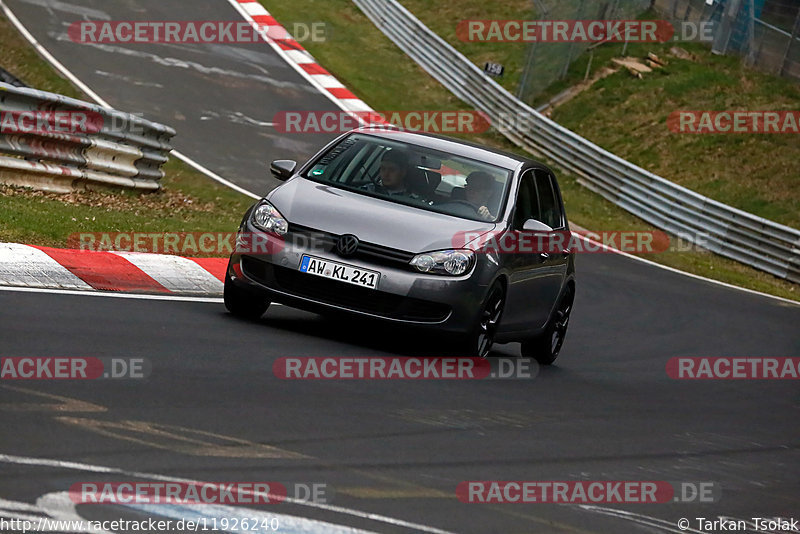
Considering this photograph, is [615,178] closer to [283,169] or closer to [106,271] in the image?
[283,169]

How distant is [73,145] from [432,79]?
1801cm

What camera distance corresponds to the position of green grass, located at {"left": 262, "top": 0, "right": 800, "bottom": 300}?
24.3 m

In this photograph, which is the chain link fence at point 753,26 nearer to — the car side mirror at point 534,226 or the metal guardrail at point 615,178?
the metal guardrail at point 615,178

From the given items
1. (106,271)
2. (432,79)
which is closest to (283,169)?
(106,271)

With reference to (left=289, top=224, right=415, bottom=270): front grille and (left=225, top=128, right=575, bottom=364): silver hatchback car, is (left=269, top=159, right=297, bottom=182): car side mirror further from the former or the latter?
(left=289, top=224, right=415, bottom=270): front grille

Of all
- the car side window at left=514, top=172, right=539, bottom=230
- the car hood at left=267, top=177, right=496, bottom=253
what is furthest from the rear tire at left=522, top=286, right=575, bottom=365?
the car hood at left=267, top=177, right=496, bottom=253

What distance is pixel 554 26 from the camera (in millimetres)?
30625

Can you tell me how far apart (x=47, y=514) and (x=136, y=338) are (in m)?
3.70

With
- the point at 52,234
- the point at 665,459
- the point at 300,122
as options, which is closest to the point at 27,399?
the point at 665,459

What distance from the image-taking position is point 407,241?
936 centimetres

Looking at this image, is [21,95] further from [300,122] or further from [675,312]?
[300,122]

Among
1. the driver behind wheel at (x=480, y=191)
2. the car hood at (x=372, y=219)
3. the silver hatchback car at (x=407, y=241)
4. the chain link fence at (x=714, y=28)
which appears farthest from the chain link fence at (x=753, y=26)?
the car hood at (x=372, y=219)

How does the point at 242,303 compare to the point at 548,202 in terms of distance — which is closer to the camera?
the point at 242,303

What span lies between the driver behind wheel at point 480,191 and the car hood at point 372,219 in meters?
0.24
